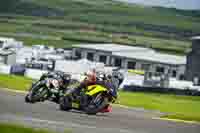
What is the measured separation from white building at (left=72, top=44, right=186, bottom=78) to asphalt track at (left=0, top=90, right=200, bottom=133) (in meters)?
42.4

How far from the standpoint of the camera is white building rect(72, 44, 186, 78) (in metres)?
57.4

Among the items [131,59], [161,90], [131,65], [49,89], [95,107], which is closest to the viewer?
[95,107]

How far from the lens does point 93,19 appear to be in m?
136

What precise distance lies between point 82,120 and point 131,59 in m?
46.9

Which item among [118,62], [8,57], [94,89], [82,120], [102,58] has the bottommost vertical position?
[118,62]

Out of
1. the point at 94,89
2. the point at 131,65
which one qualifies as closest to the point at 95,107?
the point at 94,89

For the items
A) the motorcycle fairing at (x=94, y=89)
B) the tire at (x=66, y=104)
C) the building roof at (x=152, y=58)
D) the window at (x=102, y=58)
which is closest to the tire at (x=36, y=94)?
the tire at (x=66, y=104)

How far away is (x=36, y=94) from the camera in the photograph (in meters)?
15.7

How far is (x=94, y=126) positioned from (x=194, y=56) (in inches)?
1749

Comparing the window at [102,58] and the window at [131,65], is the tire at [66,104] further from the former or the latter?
the window at [102,58]

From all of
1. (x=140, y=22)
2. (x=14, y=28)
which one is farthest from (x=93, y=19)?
(x=14, y=28)

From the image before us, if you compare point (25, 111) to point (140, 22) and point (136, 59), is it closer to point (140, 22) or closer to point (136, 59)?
point (136, 59)

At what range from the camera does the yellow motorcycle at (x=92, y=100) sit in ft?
46.3

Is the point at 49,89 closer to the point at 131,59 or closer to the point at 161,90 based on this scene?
the point at 161,90
